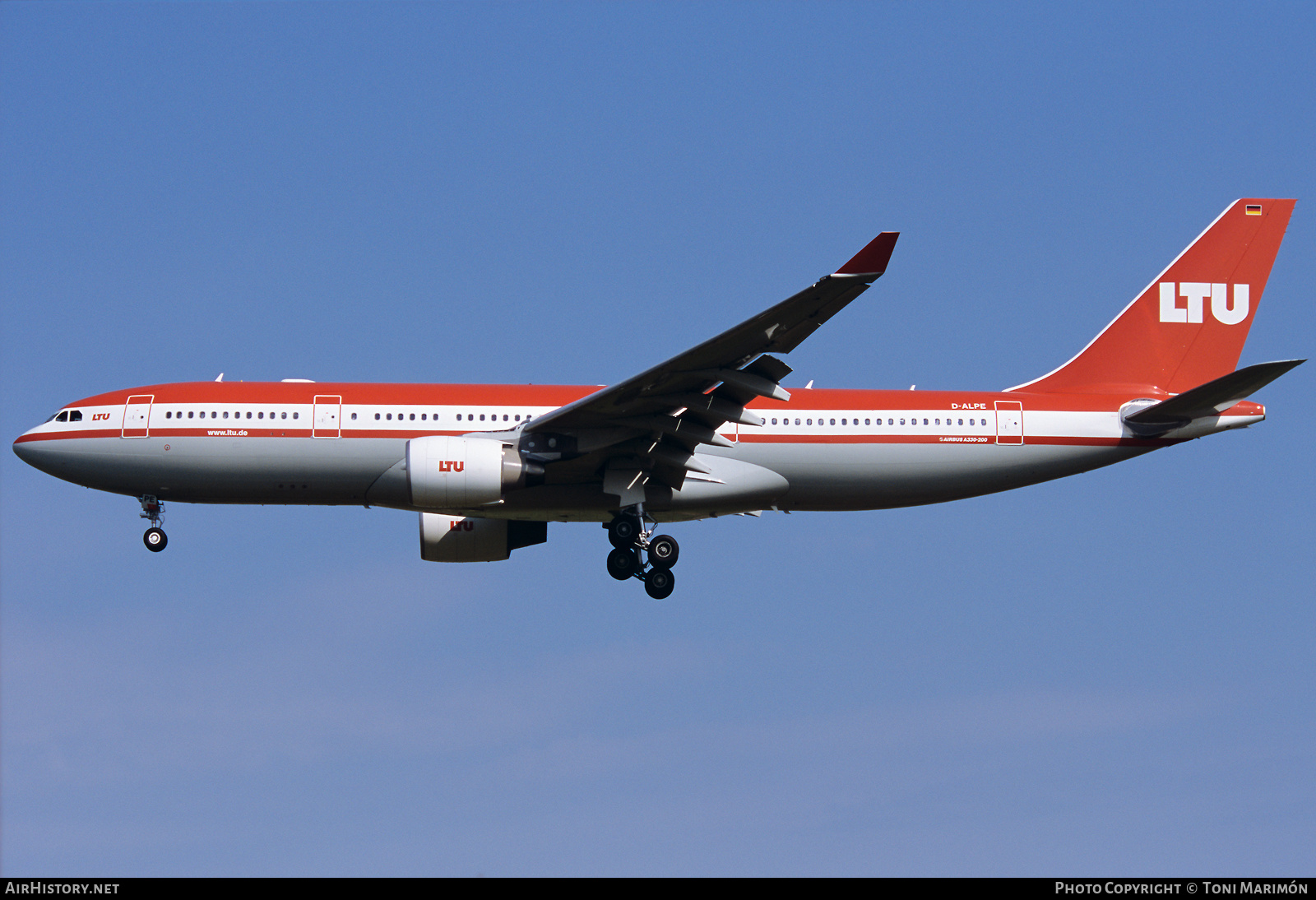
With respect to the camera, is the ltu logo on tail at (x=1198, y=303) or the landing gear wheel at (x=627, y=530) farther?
the ltu logo on tail at (x=1198, y=303)

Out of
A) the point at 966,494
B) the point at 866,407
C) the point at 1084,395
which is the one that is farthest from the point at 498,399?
the point at 1084,395

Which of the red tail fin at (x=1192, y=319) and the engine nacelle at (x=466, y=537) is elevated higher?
the red tail fin at (x=1192, y=319)

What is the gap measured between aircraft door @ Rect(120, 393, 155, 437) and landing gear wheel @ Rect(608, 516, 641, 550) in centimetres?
959

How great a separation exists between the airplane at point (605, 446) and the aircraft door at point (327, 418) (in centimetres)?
5

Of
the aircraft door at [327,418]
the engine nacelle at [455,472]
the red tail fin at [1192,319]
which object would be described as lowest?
the engine nacelle at [455,472]

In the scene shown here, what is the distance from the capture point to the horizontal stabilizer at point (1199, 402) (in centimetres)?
2755

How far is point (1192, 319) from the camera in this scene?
108ft

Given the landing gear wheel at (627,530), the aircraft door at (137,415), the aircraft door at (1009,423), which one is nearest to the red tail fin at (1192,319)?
the aircraft door at (1009,423)

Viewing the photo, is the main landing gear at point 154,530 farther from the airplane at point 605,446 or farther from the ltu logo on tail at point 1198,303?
the ltu logo on tail at point 1198,303

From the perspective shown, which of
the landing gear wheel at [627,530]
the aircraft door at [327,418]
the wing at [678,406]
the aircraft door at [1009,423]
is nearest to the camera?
the wing at [678,406]

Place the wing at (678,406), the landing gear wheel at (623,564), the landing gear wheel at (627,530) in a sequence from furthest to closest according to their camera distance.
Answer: the landing gear wheel at (623,564), the landing gear wheel at (627,530), the wing at (678,406)

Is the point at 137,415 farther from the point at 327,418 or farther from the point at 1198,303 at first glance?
the point at 1198,303
